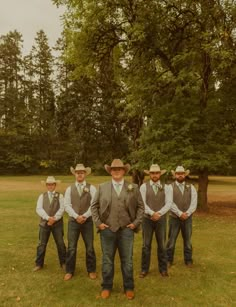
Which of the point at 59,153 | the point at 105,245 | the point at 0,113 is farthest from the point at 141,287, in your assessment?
the point at 0,113

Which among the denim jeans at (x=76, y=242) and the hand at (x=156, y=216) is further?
the denim jeans at (x=76, y=242)

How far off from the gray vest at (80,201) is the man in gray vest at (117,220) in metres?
0.98

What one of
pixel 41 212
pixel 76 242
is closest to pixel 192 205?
pixel 76 242

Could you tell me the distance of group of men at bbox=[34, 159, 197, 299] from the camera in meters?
6.42

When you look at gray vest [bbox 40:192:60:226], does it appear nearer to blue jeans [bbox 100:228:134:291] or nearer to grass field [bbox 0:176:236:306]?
grass field [bbox 0:176:236:306]

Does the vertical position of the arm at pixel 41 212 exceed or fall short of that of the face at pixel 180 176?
it falls short

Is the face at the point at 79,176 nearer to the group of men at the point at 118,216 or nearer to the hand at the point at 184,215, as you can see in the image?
the group of men at the point at 118,216

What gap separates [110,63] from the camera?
2036 cm

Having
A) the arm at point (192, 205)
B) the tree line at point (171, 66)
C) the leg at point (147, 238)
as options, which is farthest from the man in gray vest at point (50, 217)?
the tree line at point (171, 66)

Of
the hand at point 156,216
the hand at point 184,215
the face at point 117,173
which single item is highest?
the face at point 117,173

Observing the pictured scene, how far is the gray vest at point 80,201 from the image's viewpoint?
24.3 ft

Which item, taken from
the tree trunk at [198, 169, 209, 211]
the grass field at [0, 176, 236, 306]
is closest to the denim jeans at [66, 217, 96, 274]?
the grass field at [0, 176, 236, 306]

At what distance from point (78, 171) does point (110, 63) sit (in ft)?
45.9

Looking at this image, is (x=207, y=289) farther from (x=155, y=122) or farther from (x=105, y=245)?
(x=155, y=122)
